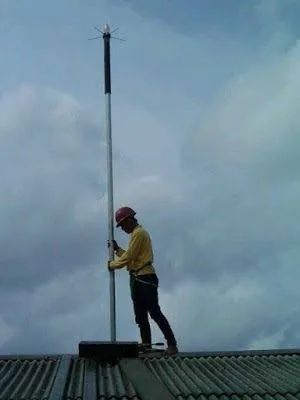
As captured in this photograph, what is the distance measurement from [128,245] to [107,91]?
2.68 meters

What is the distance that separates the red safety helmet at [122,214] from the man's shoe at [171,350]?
183 cm

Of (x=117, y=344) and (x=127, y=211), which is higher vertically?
(x=127, y=211)

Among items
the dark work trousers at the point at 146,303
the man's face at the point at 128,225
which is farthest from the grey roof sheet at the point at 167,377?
the man's face at the point at 128,225

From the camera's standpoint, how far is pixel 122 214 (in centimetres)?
821

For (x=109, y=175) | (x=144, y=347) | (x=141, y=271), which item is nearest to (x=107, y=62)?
(x=109, y=175)

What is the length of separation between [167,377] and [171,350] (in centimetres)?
134

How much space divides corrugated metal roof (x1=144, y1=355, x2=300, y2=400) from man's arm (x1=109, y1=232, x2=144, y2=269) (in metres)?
1.40

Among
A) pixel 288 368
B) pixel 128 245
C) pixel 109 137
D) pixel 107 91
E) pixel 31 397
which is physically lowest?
pixel 31 397

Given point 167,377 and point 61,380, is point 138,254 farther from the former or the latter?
point 61,380

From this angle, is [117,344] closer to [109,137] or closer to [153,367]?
[153,367]

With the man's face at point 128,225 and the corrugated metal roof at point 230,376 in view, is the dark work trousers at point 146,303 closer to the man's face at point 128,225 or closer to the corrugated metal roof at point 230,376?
the man's face at point 128,225

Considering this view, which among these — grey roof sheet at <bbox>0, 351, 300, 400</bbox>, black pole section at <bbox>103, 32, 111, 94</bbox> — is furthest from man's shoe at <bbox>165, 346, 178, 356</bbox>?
black pole section at <bbox>103, 32, 111, 94</bbox>

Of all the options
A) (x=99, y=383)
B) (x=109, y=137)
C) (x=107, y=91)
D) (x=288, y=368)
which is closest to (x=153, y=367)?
(x=99, y=383)

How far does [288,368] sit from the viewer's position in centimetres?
695
